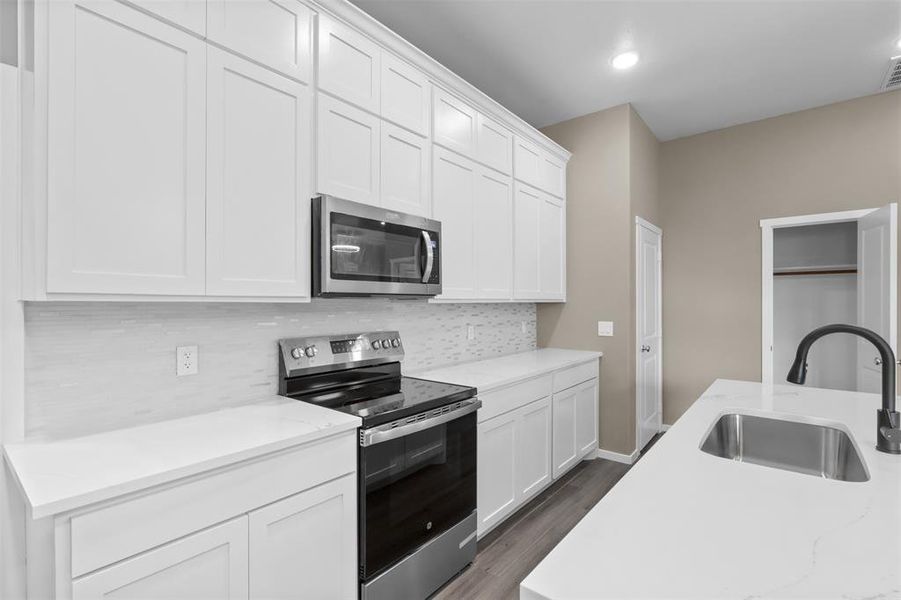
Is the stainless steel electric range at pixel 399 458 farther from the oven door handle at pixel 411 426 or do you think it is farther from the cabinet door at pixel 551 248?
the cabinet door at pixel 551 248

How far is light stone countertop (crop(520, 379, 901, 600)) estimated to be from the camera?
67 cm

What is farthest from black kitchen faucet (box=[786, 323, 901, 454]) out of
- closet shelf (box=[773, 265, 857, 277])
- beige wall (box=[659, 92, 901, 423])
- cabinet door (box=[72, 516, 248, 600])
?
closet shelf (box=[773, 265, 857, 277])

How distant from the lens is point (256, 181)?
5.52 ft

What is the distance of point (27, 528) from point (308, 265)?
1.21 m

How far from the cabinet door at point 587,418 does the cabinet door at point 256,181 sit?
2.39m

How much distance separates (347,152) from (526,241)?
5.61 ft

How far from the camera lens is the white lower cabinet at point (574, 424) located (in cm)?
306

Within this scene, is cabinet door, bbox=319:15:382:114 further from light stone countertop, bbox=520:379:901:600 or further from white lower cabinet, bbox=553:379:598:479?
white lower cabinet, bbox=553:379:598:479

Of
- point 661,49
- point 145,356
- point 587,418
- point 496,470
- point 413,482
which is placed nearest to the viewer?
point 145,356

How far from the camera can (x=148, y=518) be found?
3.74 ft

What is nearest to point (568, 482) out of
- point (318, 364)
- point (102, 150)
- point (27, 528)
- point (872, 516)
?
point (318, 364)

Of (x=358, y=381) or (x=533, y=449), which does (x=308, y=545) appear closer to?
(x=358, y=381)

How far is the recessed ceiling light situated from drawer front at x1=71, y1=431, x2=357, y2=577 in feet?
9.61

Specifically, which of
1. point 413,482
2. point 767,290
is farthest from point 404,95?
point 767,290
